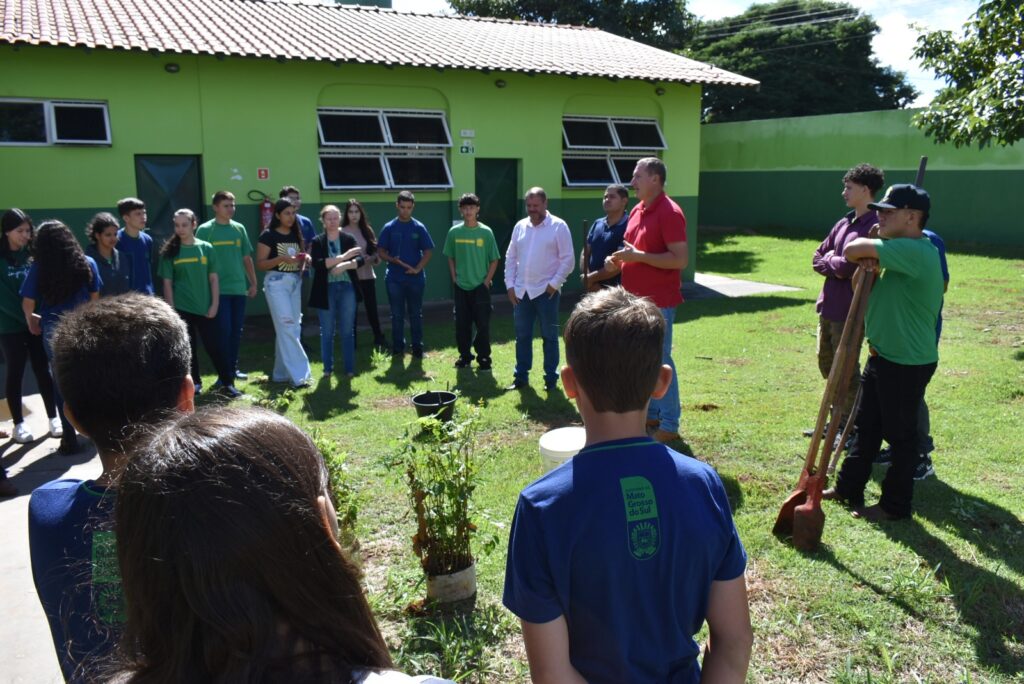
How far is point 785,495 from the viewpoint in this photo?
5.23 meters

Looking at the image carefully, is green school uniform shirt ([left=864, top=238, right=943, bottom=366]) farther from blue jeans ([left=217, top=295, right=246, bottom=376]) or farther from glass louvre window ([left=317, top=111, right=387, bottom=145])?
glass louvre window ([left=317, top=111, right=387, bottom=145])

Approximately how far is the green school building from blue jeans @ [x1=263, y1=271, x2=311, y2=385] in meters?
4.41

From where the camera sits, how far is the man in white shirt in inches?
314

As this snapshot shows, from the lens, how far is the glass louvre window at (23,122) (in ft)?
35.5

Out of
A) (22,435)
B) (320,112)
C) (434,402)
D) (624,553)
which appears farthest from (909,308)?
(320,112)

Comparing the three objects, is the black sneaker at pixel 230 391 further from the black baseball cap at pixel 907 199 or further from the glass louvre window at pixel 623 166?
the glass louvre window at pixel 623 166

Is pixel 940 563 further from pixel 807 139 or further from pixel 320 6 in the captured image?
pixel 807 139

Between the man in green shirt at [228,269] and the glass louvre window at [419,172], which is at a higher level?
the glass louvre window at [419,172]

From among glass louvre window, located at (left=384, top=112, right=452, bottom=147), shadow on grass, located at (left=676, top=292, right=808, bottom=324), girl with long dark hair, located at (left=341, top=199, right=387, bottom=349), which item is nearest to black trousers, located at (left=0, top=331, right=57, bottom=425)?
girl with long dark hair, located at (left=341, top=199, right=387, bottom=349)

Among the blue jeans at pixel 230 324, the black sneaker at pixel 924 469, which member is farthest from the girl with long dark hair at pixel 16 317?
the black sneaker at pixel 924 469

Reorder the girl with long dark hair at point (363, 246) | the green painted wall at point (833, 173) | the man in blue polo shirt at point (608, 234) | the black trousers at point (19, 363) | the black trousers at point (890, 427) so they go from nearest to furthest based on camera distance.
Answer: the black trousers at point (890, 427) < the black trousers at point (19, 363) < the man in blue polo shirt at point (608, 234) < the girl with long dark hair at point (363, 246) < the green painted wall at point (833, 173)

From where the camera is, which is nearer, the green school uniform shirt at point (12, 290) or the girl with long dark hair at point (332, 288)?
the green school uniform shirt at point (12, 290)

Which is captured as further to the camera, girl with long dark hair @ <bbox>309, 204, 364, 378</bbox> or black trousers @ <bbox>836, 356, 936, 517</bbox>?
girl with long dark hair @ <bbox>309, 204, 364, 378</bbox>

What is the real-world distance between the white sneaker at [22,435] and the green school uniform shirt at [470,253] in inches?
173
